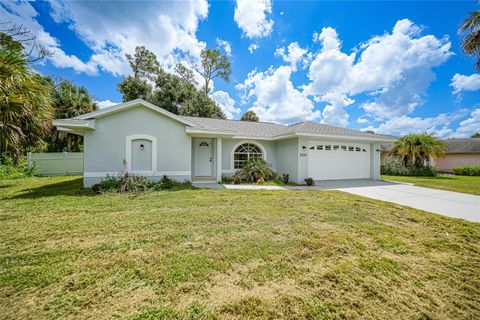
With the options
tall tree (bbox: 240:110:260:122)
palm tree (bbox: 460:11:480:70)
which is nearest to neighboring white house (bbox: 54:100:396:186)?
palm tree (bbox: 460:11:480:70)

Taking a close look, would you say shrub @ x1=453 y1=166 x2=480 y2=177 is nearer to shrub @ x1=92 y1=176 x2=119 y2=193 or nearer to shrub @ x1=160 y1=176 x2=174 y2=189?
shrub @ x1=160 y1=176 x2=174 y2=189

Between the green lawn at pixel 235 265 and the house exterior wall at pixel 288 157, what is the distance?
614 centimetres

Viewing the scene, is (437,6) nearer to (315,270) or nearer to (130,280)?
(315,270)

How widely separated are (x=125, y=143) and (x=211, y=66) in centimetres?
2122

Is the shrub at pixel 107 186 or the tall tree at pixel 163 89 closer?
the shrub at pixel 107 186

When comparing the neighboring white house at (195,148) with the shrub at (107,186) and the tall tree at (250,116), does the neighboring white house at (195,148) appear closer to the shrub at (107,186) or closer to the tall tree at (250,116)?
the shrub at (107,186)

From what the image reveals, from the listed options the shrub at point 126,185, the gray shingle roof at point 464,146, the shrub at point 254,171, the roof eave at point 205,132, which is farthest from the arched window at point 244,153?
the gray shingle roof at point 464,146

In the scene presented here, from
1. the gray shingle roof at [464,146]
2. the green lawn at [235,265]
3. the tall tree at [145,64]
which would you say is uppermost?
the tall tree at [145,64]

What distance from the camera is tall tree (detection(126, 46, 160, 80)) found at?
81.1 feet

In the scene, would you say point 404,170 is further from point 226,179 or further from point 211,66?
point 211,66

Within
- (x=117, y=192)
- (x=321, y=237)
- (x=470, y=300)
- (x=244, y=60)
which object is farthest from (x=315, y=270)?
(x=244, y=60)

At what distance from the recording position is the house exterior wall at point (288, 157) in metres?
11.3

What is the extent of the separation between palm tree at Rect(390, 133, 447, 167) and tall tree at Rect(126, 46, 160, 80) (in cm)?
2939

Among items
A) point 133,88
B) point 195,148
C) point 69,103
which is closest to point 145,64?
point 133,88
